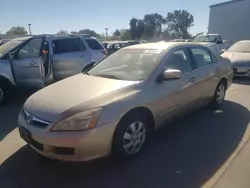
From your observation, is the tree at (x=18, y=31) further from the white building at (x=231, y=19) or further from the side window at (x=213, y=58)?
the side window at (x=213, y=58)

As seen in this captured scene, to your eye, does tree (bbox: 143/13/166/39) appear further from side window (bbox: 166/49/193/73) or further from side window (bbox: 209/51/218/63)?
side window (bbox: 166/49/193/73)

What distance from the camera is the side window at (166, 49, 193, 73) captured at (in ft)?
14.2

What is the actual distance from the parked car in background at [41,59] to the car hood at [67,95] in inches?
108

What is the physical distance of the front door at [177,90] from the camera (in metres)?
3.94

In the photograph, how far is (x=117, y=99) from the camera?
336cm

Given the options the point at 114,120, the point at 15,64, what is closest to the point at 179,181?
the point at 114,120

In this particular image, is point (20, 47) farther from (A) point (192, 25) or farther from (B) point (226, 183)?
(A) point (192, 25)

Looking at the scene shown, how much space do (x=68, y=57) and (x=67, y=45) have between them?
42cm

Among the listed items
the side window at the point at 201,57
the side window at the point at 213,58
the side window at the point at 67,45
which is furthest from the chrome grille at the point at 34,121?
the side window at the point at 67,45

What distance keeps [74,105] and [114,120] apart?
1.64 ft

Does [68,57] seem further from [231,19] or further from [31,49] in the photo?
[231,19]

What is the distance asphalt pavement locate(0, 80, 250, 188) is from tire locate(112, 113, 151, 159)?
13 centimetres

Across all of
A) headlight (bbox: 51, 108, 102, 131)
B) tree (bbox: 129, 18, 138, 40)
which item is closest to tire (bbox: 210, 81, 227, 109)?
headlight (bbox: 51, 108, 102, 131)

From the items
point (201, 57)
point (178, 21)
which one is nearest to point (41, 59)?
point (201, 57)
